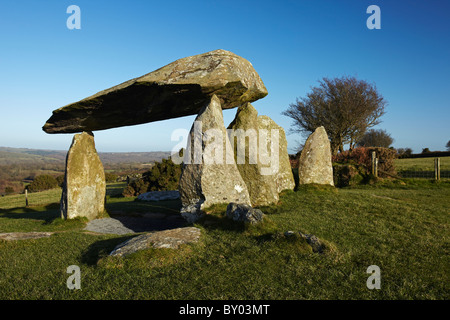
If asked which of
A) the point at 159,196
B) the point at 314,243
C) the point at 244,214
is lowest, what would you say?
the point at 159,196

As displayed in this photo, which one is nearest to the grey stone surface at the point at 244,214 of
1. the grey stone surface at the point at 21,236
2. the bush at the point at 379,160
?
the grey stone surface at the point at 21,236

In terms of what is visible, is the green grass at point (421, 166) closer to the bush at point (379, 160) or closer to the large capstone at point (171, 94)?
the bush at point (379, 160)

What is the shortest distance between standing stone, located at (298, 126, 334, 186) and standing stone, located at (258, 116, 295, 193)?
0.73 metres

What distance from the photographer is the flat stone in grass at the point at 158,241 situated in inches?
244

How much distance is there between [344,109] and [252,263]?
30.3 metres

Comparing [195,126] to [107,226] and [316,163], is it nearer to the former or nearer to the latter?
[107,226]

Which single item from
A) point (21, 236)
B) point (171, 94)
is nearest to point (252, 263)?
point (171, 94)

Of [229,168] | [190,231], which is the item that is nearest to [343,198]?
[229,168]

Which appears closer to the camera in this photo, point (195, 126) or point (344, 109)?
point (195, 126)

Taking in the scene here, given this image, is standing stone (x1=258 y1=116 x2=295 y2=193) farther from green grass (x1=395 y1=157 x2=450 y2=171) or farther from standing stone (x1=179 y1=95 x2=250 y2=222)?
green grass (x1=395 y1=157 x2=450 y2=171)

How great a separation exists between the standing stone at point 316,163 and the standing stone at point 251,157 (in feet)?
9.82

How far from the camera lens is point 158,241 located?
6.38 metres

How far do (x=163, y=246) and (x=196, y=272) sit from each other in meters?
1.15

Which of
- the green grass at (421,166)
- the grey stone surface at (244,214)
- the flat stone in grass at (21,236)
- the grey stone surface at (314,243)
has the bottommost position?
the flat stone in grass at (21,236)
